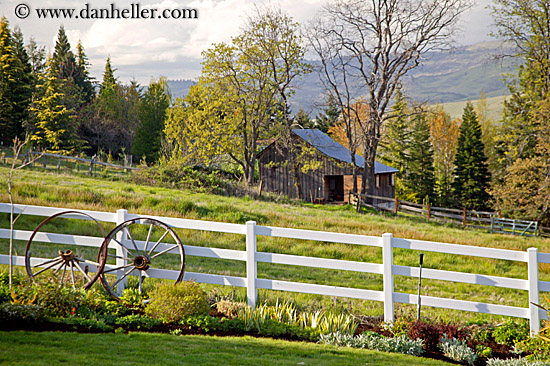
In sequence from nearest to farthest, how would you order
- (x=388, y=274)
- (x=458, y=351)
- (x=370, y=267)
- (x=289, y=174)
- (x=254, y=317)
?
(x=458, y=351), (x=254, y=317), (x=388, y=274), (x=370, y=267), (x=289, y=174)

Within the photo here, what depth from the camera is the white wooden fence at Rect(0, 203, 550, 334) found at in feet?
21.1

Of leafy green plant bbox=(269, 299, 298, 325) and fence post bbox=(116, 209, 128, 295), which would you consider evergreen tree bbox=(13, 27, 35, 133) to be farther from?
leafy green plant bbox=(269, 299, 298, 325)

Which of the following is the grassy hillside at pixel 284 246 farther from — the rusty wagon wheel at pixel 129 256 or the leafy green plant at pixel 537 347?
the leafy green plant at pixel 537 347

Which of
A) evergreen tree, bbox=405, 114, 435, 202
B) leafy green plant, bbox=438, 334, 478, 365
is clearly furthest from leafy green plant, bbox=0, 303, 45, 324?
evergreen tree, bbox=405, 114, 435, 202

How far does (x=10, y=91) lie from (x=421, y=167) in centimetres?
3621

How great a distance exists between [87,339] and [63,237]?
92.3 inches

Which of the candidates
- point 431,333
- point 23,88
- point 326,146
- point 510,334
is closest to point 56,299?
point 431,333

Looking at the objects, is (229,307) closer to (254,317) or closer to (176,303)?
(254,317)

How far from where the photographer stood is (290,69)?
32.3 metres

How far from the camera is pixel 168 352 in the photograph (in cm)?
524

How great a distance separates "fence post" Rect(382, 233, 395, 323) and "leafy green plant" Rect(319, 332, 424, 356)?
488 millimetres

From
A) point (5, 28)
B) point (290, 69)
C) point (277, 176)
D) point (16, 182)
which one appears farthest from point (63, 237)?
point (5, 28)

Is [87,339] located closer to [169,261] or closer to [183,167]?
[169,261]

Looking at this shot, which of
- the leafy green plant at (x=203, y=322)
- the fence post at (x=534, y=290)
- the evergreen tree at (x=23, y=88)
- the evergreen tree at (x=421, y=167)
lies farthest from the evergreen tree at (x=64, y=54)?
the fence post at (x=534, y=290)
